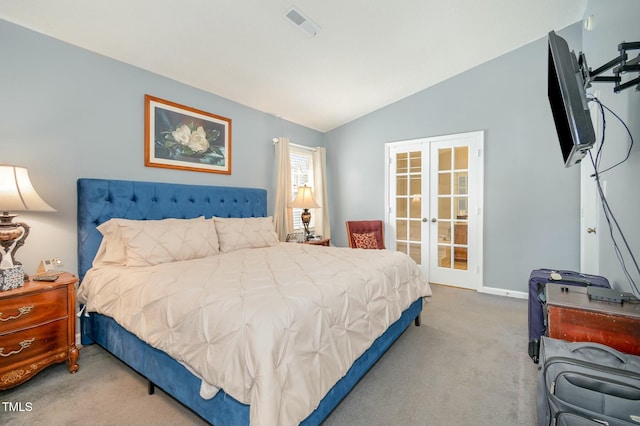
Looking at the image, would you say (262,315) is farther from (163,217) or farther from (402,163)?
(402,163)

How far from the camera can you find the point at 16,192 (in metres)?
1.87

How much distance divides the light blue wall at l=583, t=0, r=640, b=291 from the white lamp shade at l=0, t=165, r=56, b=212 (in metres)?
3.57

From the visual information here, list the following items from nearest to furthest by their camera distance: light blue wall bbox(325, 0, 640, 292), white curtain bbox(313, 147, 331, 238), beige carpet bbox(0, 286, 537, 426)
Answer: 1. beige carpet bbox(0, 286, 537, 426)
2. light blue wall bbox(325, 0, 640, 292)
3. white curtain bbox(313, 147, 331, 238)

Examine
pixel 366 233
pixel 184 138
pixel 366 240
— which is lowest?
pixel 366 240

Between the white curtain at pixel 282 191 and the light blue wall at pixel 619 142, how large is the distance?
3.34 metres

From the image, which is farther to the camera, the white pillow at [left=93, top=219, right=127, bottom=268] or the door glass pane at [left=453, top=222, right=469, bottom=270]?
the door glass pane at [left=453, top=222, right=469, bottom=270]

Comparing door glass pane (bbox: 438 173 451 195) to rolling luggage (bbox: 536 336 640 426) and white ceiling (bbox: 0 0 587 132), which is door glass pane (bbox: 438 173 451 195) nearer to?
white ceiling (bbox: 0 0 587 132)

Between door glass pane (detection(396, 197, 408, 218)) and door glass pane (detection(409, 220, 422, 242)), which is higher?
door glass pane (detection(396, 197, 408, 218))

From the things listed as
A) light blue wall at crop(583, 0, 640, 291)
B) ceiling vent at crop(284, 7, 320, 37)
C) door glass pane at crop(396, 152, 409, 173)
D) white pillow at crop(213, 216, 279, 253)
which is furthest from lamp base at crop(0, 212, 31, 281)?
door glass pane at crop(396, 152, 409, 173)

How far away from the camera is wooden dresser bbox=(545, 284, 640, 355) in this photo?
1343mm

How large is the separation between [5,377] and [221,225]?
5.92 ft

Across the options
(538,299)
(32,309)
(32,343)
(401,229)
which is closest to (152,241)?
(32,309)

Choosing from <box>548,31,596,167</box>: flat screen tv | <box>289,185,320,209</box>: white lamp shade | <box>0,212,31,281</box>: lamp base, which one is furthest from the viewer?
<box>289,185,320,209</box>: white lamp shade

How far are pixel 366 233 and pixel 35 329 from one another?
12.1 ft
